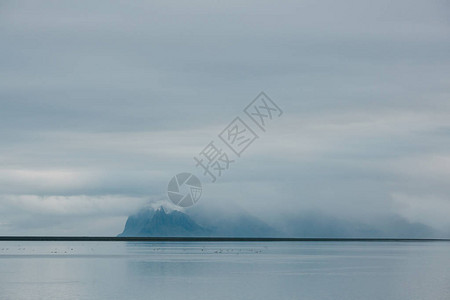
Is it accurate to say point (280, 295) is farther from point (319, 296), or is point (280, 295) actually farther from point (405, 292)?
point (405, 292)

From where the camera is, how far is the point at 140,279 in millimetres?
54062

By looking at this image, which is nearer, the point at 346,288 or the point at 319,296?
the point at 319,296

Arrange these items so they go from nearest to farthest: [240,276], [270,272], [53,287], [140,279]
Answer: [53,287]
[140,279]
[240,276]
[270,272]

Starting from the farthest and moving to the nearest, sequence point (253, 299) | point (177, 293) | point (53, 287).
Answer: point (53, 287), point (177, 293), point (253, 299)

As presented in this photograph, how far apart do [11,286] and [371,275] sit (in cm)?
2972

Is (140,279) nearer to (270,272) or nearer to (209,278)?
(209,278)

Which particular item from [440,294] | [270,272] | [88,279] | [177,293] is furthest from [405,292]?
[88,279]

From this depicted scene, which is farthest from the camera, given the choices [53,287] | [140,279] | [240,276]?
[240,276]

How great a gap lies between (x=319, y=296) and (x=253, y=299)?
14.7ft

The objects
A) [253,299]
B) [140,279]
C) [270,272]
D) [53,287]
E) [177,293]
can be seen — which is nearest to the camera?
[253,299]

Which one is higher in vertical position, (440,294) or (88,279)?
(88,279)

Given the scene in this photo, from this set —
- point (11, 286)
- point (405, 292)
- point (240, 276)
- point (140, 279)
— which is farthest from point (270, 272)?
point (11, 286)

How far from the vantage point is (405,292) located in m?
45.6

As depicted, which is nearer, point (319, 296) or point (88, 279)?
point (319, 296)
